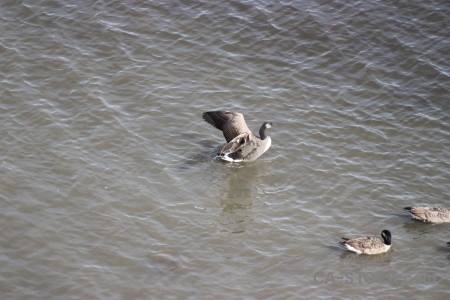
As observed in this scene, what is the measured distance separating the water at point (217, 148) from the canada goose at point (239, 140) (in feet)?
1.04

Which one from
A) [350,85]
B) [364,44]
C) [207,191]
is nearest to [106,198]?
[207,191]

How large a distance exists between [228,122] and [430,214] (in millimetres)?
4781

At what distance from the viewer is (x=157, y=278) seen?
10.9 m

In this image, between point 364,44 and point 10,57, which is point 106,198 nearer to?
point 10,57

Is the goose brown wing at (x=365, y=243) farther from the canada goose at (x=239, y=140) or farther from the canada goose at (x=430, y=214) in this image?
the canada goose at (x=239, y=140)

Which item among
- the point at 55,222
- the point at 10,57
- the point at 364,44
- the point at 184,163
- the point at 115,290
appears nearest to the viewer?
the point at 115,290

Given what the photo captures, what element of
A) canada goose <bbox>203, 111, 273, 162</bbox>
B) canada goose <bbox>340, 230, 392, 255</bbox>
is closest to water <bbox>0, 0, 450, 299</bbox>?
canada goose <bbox>340, 230, 392, 255</bbox>

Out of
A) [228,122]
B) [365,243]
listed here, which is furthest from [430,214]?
[228,122]

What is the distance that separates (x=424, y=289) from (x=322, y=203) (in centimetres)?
281

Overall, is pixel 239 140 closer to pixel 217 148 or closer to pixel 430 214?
pixel 217 148

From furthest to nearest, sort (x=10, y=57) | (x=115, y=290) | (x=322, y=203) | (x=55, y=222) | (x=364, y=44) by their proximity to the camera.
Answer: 1. (x=364, y=44)
2. (x=10, y=57)
3. (x=322, y=203)
4. (x=55, y=222)
5. (x=115, y=290)

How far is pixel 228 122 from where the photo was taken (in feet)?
48.0

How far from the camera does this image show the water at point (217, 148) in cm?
1129

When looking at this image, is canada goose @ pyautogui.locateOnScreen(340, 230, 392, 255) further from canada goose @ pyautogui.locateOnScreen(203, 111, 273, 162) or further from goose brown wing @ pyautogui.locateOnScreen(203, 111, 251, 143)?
goose brown wing @ pyautogui.locateOnScreen(203, 111, 251, 143)
